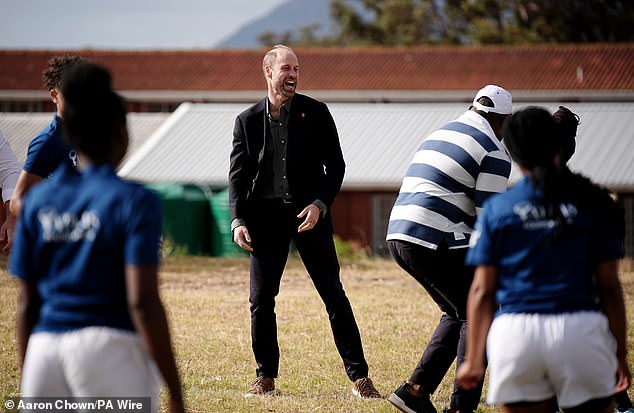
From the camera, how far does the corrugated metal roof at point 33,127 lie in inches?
1273

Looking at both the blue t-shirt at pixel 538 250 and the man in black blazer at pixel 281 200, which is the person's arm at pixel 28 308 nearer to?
the blue t-shirt at pixel 538 250

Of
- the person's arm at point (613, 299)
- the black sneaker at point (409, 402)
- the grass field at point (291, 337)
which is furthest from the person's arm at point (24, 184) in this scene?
the person's arm at point (613, 299)

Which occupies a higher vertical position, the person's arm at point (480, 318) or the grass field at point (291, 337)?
the person's arm at point (480, 318)

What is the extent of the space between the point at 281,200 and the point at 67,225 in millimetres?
3590

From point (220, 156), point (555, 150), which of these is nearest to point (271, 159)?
point (555, 150)

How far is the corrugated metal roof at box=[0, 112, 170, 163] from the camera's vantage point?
106 feet

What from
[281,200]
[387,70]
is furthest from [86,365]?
[387,70]

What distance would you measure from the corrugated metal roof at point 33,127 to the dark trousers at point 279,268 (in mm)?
25080

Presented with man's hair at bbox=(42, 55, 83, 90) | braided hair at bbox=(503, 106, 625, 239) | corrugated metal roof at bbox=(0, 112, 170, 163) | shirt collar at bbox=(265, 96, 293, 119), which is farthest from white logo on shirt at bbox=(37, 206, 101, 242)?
corrugated metal roof at bbox=(0, 112, 170, 163)

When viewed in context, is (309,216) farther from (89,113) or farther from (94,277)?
(94,277)

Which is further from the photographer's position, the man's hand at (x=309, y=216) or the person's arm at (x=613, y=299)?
the man's hand at (x=309, y=216)

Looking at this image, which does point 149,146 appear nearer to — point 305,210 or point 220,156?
point 220,156

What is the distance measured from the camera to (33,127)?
3347cm

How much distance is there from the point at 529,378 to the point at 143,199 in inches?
64.6
